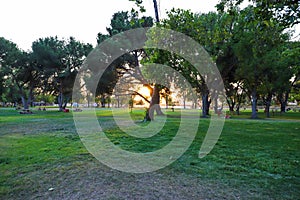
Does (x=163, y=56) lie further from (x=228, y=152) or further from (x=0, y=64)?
(x=0, y=64)

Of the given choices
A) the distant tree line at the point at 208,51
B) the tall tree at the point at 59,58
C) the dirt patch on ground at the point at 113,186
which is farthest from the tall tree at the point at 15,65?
the dirt patch on ground at the point at 113,186

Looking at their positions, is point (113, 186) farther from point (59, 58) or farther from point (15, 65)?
point (15, 65)

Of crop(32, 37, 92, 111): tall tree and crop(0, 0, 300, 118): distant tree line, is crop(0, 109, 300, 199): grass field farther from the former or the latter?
crop(32, 37, 92, 111): tall tree

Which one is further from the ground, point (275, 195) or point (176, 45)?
point (176, 45)

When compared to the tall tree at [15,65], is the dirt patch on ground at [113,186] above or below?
below

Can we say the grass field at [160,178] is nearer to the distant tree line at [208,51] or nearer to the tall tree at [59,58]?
the distant tree line at [208,51]

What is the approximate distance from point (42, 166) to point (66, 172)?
73 cm

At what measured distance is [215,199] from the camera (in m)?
2.90

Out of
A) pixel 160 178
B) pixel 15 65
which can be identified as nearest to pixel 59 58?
pixel 15 65

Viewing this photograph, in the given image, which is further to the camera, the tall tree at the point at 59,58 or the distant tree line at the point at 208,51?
the tall tree at the point at 59,58

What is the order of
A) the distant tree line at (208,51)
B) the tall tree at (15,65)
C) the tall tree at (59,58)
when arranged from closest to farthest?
1. the distant tree line at (208,51)
2. the tall tree at (15,65)
3. the tall tree at (59,58)

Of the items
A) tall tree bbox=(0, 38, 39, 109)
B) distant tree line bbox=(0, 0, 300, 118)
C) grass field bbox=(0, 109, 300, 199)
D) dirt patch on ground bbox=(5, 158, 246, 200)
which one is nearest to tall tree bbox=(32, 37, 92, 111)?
distant tree line bbox=(0, 0, 300, 118)

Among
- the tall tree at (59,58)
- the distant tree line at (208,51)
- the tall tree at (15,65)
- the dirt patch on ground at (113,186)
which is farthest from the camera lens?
the tall tree at (59,58)

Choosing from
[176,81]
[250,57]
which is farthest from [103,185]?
[250,57]
